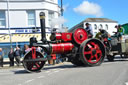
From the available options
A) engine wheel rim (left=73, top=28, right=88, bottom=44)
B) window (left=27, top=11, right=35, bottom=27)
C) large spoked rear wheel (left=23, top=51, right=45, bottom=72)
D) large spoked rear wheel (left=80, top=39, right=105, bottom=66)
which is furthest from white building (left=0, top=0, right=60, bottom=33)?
large spoked rear wheel (left=23, top=51, right=45, bottom=72)

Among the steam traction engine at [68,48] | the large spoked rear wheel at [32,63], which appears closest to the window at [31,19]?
the steam traction engine at [68,48]

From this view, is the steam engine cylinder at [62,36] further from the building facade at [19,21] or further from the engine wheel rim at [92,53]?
the building facade at [19,21]

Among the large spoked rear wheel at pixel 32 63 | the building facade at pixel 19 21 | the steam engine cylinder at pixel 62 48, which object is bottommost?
the large spoked rear wheel at pixel 32 63

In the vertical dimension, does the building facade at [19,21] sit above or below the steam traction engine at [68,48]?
above

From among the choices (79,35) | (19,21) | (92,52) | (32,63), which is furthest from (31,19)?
(32,63)

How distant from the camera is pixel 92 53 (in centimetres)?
1020

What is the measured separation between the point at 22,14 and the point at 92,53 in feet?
44.5

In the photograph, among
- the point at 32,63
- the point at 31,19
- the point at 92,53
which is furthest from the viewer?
the point at 31,19

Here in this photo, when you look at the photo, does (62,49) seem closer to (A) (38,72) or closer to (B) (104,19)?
(A) (38,72)

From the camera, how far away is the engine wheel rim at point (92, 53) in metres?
10.2

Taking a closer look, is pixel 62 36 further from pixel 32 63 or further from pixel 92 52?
pixel 32 63

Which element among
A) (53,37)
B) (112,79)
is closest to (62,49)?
(53,37)

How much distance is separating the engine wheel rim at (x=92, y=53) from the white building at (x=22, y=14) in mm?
12446

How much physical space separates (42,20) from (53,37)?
1.07 m
